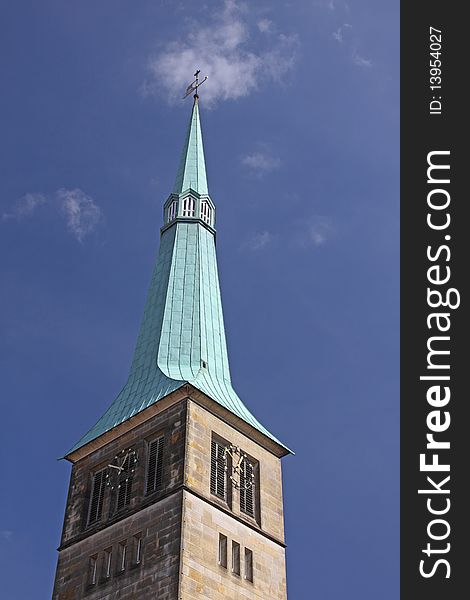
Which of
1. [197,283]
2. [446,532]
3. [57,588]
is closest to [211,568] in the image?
[57,588]

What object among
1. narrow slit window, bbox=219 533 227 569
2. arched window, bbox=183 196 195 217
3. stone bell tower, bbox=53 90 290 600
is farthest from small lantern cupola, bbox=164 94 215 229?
narrow slit window, bbox=219 533 227 569

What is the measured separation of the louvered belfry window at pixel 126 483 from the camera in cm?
4172

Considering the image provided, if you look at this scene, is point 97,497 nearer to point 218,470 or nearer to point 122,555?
point 122,555

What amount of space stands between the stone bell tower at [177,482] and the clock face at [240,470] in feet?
0.18

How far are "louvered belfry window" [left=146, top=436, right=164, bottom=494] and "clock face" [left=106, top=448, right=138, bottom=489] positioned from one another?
0.83 m

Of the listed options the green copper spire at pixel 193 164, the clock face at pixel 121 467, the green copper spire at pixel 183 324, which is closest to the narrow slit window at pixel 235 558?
the clock face at pixel 121 467

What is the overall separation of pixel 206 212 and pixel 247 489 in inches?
804

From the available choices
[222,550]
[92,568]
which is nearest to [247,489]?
[222,550]

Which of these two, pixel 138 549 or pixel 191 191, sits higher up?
pixel 191 191

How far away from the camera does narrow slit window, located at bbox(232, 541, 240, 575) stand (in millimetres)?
39312

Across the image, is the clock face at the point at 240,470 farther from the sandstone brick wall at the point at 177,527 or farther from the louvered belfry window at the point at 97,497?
the louvered belfry window at the point at 97,497

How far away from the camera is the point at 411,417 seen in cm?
2711

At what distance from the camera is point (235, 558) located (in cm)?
3981

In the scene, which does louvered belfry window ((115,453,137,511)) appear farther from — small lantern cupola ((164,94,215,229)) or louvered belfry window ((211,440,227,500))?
small lantern cupola ((164,94,215,229))
